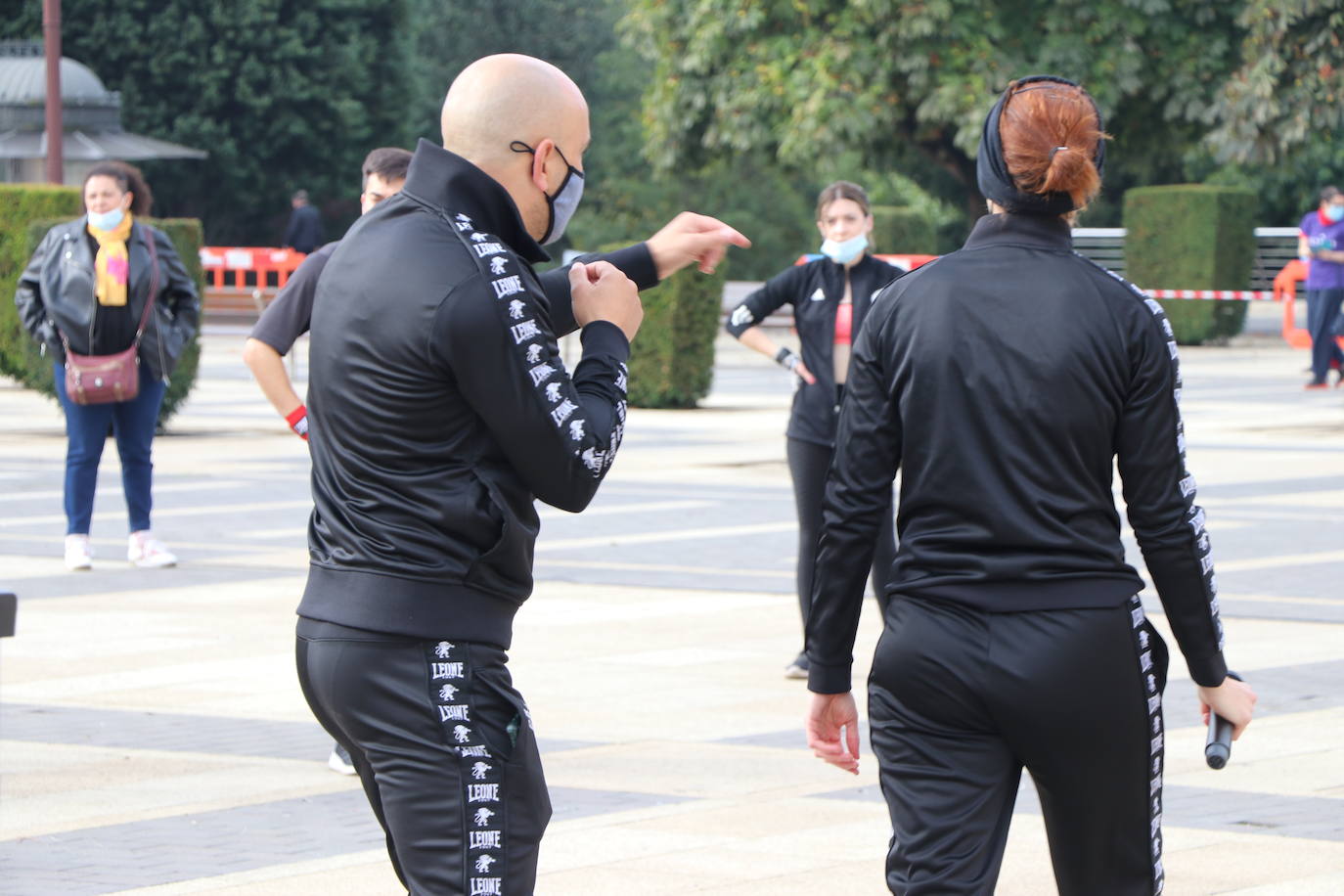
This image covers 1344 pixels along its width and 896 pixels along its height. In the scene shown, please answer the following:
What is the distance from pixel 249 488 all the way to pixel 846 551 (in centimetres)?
1091

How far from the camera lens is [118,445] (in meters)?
10.7

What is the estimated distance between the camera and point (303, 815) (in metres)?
5.97

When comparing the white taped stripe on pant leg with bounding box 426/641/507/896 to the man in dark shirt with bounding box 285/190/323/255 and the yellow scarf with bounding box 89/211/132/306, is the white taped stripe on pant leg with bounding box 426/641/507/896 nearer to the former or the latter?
the yellow scarf with bounding box 89/211/132/306

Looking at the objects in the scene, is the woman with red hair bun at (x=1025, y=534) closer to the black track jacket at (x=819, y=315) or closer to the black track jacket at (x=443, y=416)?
the black track jacket at (x=443, y=416)

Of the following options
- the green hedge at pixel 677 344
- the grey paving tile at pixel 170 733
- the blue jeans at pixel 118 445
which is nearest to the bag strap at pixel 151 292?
the blue jeans at pixel 118 445

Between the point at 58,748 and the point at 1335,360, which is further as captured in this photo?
the point at 1335,360

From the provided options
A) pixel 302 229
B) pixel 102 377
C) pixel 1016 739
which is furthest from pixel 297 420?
pixel 302 229

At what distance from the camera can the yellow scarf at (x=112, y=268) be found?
10.5 metres

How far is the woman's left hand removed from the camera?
3768 mm

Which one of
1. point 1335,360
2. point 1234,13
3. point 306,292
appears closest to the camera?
point 306,292

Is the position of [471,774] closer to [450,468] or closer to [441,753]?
[441,753]

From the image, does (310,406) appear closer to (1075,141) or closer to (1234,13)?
(1075,141)

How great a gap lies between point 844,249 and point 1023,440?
188 inches

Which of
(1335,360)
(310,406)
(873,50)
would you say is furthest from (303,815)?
(873,50)
